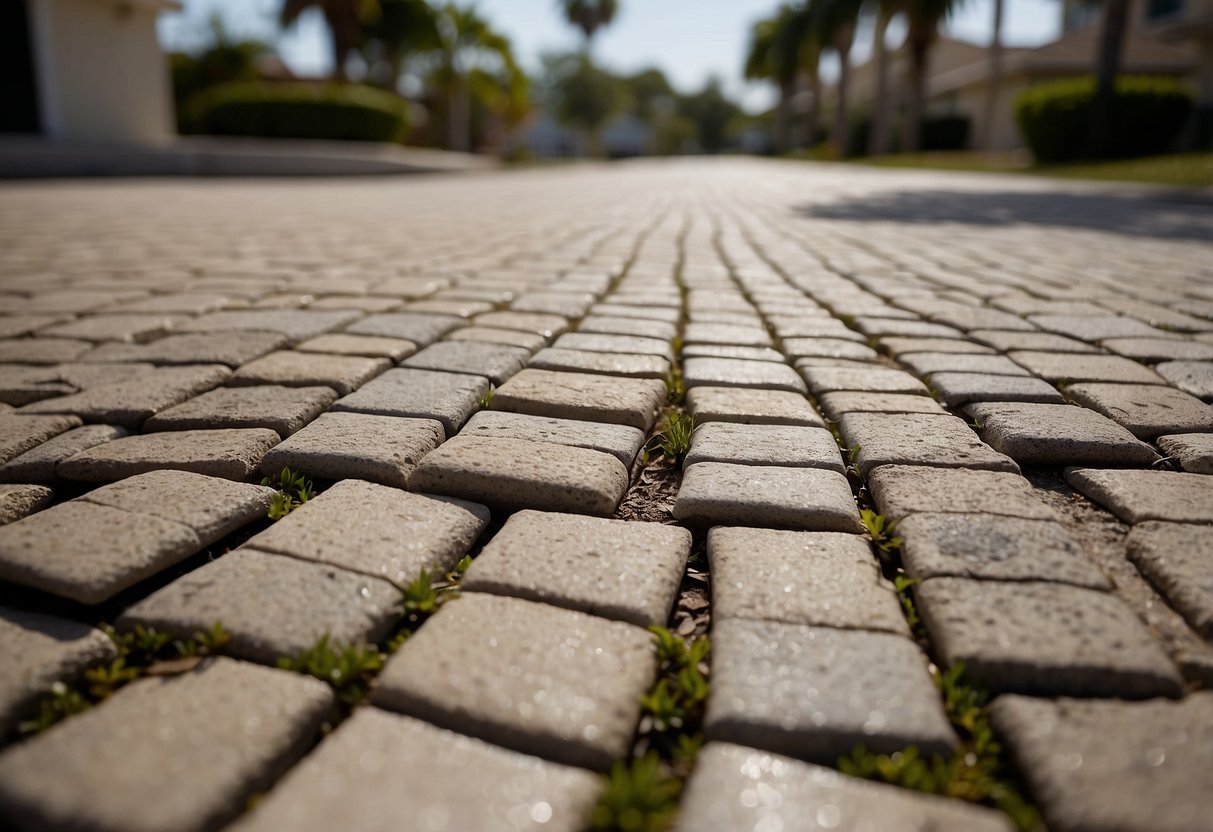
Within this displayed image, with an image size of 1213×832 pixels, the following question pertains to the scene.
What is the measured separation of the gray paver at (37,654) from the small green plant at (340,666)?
10.3 inches

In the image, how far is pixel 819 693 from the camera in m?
0.97

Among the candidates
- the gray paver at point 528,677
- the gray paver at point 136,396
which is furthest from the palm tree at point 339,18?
the gray paver at point 528,677

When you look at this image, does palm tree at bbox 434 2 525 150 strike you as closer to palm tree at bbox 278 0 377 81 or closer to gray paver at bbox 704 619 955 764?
palm tree at bbox 278 0 377 81

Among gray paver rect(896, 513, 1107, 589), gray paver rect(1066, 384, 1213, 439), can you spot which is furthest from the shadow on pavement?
gray paver rect(896, 513, 1107, 589)

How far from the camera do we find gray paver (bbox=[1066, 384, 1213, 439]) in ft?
6.16

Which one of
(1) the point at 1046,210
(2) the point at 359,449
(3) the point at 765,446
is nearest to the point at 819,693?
(3) the point at 765,446

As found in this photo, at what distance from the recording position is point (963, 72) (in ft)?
108

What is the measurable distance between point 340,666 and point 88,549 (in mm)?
512

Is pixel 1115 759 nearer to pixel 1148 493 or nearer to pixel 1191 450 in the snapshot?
pixel 1148 493

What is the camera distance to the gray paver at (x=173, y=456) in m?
1.58

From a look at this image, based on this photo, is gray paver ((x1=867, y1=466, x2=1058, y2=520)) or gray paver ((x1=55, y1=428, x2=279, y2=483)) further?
gray paver ((x1=55, y1=428, x2=279, y2=483))

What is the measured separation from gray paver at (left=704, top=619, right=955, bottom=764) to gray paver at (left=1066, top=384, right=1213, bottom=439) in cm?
123

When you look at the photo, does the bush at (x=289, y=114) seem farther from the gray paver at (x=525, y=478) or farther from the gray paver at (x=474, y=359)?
the gray paver at (x=525, y=478)

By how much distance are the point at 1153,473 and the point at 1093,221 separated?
21.7ft
